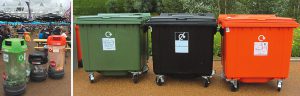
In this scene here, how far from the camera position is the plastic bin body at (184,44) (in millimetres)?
5223

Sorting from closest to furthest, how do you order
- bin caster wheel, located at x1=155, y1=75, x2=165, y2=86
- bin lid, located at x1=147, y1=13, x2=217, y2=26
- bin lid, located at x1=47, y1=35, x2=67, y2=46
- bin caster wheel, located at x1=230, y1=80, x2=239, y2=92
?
bin lid, located at x1=47, y1=35, x2=67, y2=46 < bin lid, located at x1=147, y1=13, x2=217, y2=26 < bin caster wheel, located at x1=230, y1=80, x2=239, y2=92 < bin caster wheel, located at x1=155, y1=75, x2=165, y2=86

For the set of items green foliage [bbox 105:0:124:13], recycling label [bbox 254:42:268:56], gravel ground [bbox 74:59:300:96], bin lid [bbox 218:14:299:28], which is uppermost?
green foliage [bbox 105:0:124:13]

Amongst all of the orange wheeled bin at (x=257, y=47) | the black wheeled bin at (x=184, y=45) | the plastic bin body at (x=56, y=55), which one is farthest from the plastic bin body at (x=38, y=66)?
the orange wheeled bin at (x=257, y=47)

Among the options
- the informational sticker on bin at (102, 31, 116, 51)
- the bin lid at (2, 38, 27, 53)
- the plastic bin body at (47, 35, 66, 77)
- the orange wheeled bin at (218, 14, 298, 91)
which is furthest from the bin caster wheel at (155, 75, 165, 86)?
the bin lid at (2, 38, 27, 53)

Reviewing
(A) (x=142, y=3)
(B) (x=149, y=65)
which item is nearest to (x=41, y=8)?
(B) (x=149, y=65)

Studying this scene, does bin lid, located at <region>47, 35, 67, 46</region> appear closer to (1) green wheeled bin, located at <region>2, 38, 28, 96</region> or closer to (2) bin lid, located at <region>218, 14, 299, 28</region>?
(1) green wheeled bin, located at <region>2, 38, 28, 96</region>

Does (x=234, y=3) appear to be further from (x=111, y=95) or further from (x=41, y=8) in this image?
(x=41, y=8)

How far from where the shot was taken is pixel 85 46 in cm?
559

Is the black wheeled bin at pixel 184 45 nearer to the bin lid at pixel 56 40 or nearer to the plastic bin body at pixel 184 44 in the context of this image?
the plastic bin body at pixel 184 44

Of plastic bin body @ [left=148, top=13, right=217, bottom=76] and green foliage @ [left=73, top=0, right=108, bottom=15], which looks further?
green foliage @ [left=73, top=0, right=108, bottom=15]

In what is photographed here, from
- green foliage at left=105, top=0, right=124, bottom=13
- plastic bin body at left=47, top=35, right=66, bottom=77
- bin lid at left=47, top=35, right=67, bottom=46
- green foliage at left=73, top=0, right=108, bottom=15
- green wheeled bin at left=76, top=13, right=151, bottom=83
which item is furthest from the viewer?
green foliage at left=73, top=0, right=108, bottom=15

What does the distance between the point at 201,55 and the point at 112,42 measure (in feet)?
4.04

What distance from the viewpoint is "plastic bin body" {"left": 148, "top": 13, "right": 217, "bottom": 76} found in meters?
5.22

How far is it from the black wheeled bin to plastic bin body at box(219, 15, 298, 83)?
249 mm
